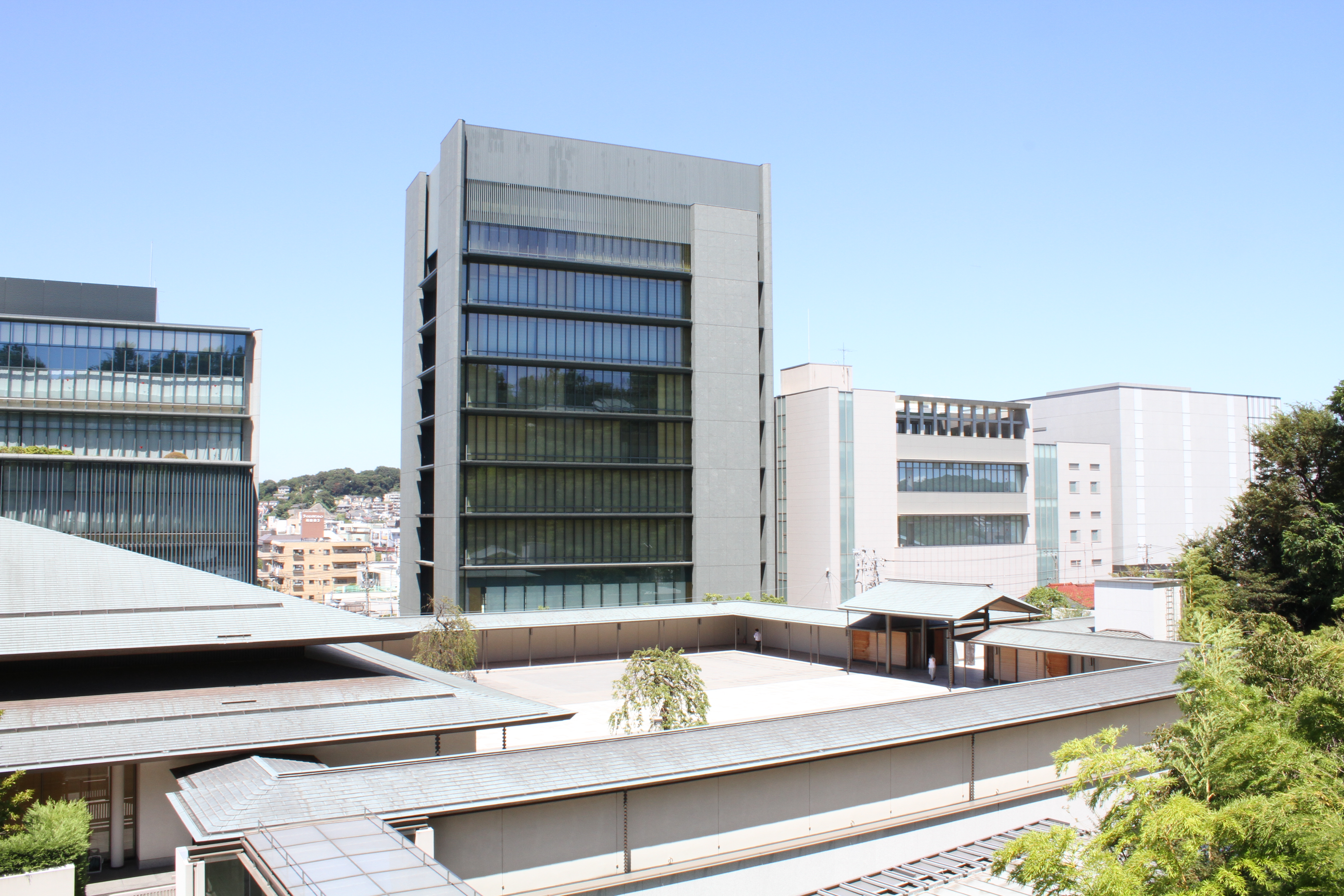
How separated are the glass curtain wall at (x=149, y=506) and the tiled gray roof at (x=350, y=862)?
46504 mm

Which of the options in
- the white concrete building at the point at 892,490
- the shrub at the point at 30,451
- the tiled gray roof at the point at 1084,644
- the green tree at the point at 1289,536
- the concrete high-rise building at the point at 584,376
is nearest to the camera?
the tiled gray roof at the point at 1084,644

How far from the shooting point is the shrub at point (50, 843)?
17500 mm

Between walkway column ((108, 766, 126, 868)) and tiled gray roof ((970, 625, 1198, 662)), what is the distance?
32.1 metres

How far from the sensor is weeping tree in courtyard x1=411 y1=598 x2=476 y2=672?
131ft

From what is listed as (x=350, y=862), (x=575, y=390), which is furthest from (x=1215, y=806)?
(x=575, y=390)

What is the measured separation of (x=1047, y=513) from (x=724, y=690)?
186ft

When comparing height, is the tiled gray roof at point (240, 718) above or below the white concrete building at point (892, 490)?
below

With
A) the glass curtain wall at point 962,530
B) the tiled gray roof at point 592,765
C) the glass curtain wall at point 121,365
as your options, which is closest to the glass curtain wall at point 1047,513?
the glass curtain wall at point 962,530

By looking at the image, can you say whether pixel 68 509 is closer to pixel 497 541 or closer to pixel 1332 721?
pixel 497 541

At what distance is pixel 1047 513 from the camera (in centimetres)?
8806

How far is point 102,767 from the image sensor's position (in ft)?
68.2

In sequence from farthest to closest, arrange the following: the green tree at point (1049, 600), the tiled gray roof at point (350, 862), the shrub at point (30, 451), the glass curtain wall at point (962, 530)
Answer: the glass curtain wall at point (962, 530) < the green tree at point (1049, 600) < the shrub at point (30, 451) < the tiled gray roof at point (350, 862)

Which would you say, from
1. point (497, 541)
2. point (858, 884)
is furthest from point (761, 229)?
point (858, 884)

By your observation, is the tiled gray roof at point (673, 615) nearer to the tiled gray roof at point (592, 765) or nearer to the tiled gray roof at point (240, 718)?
the tiled gray roof at point (240, 718)
